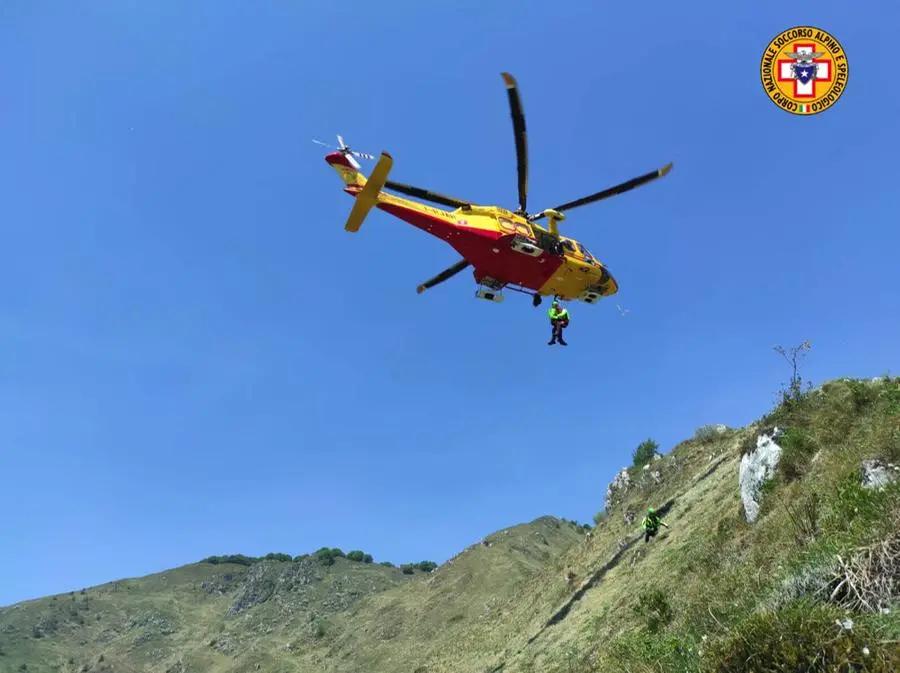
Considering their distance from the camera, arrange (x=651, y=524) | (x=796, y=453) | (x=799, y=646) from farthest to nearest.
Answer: (x=651, y=524), (x=796, y=453), (x=799, y=646)

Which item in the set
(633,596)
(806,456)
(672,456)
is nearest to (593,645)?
(633,596)

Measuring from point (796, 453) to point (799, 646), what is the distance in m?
10.9

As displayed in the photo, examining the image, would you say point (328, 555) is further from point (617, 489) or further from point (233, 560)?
point (617, 489)

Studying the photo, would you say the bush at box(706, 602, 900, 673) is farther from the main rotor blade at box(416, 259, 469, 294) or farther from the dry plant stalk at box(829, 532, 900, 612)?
the main rotor blade at box(416, 259, 469, 294)

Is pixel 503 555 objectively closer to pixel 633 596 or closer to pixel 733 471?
pixel 733 471

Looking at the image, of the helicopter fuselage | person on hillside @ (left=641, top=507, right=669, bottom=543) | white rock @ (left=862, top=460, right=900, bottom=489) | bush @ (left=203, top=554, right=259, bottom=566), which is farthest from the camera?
bush @ (left=203, top=554, right=259, bottom=566)

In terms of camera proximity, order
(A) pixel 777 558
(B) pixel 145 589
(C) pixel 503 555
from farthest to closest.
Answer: (B) pixel 145 589, (C) pixel 503 555, (A) pixel 777 558

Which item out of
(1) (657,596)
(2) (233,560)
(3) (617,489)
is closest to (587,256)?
(1) (657,596)

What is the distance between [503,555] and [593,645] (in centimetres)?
4776

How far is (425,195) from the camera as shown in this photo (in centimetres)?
2177

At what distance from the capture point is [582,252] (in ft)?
83.9

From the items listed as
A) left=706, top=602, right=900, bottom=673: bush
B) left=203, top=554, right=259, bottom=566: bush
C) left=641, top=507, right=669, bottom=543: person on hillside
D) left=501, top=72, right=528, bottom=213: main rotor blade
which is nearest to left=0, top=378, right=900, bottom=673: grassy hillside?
left=706, top=602, right=900, bottom=673: bush

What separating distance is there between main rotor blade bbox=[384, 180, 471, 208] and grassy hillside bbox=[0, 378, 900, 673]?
1304 cm

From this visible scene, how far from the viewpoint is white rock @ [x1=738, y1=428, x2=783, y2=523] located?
582 inches
